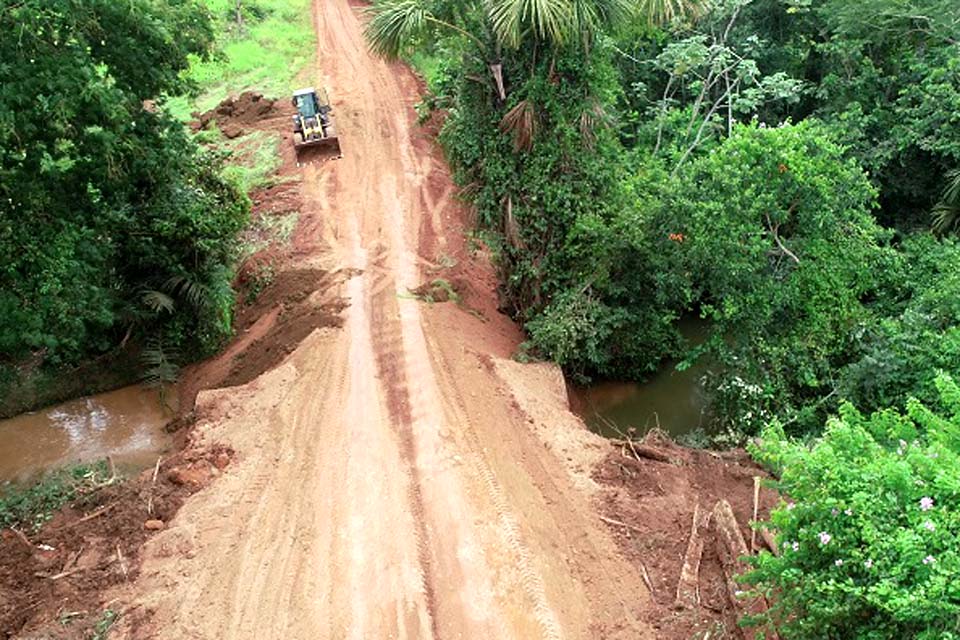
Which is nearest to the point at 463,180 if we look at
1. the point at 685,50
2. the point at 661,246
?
the point at 661,246

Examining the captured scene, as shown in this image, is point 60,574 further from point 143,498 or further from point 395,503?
point 395,503

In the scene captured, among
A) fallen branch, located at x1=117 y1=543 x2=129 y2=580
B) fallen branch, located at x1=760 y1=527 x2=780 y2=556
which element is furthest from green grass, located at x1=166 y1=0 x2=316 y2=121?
fallen branch, located at x1=760 y1=527 x2=780 y2=556

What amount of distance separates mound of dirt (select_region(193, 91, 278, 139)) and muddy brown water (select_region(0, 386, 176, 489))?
464 inches

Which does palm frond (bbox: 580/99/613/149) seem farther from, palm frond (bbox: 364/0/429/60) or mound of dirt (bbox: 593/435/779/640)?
mound of dirt (bbox: 593/435/779/640)

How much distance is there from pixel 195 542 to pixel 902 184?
56.0 ft

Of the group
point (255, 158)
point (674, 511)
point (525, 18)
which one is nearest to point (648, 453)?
point (674, 511)

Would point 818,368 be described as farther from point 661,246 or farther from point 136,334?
point 136,334

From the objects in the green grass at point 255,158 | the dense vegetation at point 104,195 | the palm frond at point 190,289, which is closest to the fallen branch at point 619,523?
the dense vegetation at point 104,195

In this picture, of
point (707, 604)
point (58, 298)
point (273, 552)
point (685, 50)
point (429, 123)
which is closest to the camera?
point (707, 604)

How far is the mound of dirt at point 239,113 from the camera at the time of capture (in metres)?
24.3

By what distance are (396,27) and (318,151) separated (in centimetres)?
888

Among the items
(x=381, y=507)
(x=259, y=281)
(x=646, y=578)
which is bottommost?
(x=646, y=578)

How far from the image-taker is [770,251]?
12156 millimetres

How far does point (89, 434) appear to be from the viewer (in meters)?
14.6
